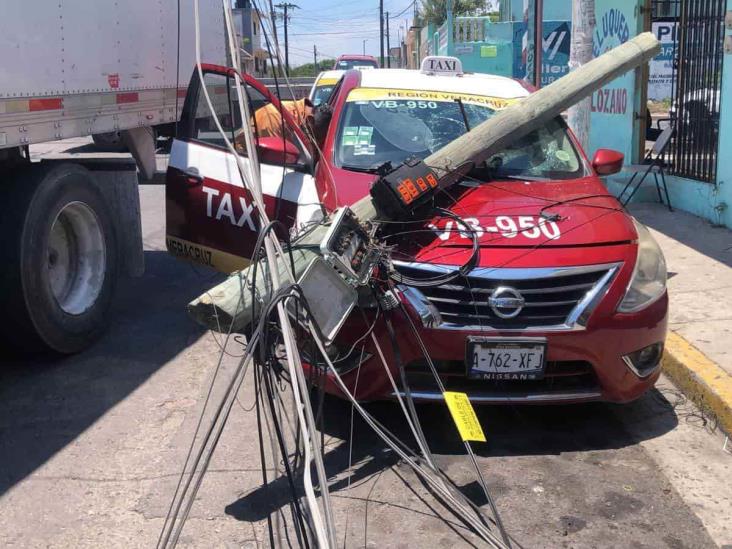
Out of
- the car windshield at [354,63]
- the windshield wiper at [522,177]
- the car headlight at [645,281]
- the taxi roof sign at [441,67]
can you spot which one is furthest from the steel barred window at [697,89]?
the car windshield at [354,63]

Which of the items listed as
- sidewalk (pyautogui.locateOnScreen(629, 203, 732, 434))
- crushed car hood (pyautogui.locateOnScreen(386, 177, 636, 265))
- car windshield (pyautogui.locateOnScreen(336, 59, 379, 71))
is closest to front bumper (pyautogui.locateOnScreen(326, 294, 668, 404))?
crushed car hood (pyautogui.locateOnScreen(386, 177, 636, 265))

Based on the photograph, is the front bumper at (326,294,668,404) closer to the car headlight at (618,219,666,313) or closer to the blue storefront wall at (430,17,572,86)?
the car headlight at (618,219,666,313)

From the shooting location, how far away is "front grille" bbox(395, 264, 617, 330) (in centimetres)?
414

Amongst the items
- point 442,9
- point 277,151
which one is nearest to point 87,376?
point 277,151

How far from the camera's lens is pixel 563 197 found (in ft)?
16.4

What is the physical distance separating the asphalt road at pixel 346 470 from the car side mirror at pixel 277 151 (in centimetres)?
146

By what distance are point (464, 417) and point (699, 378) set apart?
1.99 m

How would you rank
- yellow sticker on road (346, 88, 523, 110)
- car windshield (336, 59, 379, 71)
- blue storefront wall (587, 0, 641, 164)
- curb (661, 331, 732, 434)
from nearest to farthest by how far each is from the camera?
curb (661, 331, 732, 434) < yellow sticker on road (346, 88, 523, 110) < blue storefront wall (587, 0, 641, 164) < car windshield (336, 59, 379, 71)

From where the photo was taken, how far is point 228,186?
18.5ft

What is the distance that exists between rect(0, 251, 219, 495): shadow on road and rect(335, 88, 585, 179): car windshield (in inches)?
76.6

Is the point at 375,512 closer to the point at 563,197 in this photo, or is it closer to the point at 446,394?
the point at 446,394

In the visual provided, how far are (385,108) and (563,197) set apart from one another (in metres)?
A: 1.48

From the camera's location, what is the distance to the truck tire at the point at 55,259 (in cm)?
505

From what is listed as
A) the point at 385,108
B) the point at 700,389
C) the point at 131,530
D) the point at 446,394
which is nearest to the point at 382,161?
the point at 385,108
